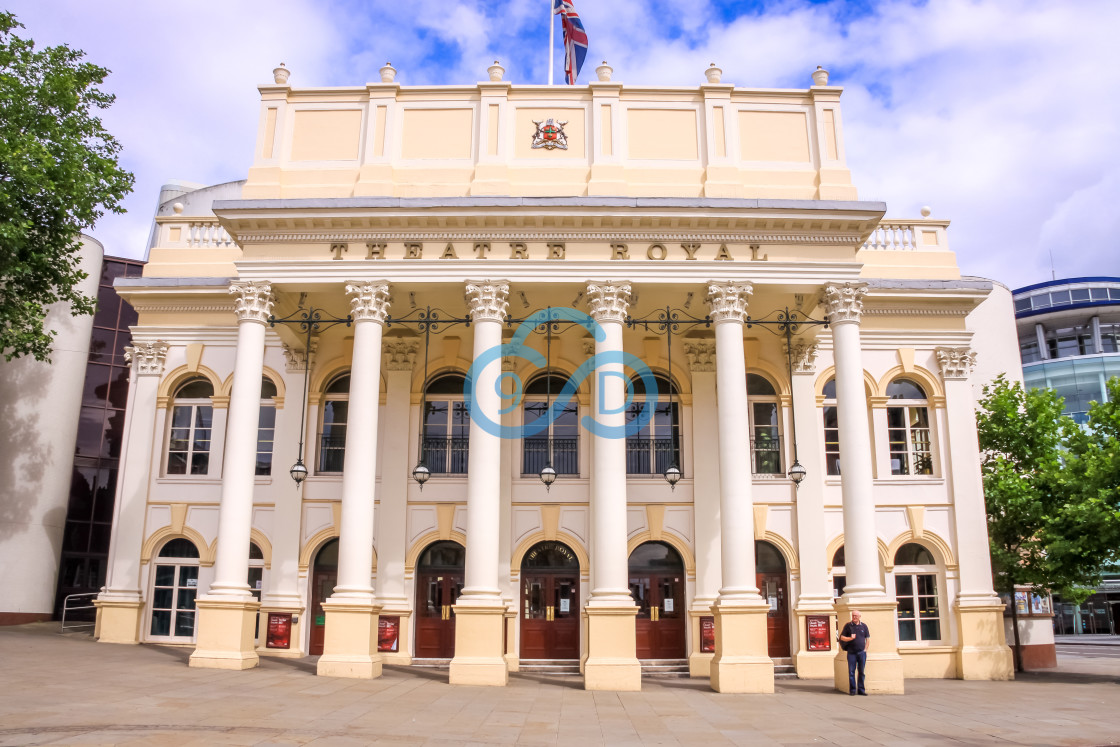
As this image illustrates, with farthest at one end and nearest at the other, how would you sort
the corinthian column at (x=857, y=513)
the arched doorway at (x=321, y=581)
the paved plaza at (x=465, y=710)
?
the arched doorway at (x=321, y=581), the corinthian column at (x=857, y=513), the paved plaza at (x=465, y=710)

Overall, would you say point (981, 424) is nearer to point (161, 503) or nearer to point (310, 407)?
point (310, 407)

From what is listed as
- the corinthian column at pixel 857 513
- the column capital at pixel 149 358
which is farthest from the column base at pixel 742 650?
the column capital at pixel 149 358

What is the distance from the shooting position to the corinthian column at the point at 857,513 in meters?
16.2

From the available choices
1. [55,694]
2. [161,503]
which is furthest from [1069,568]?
[161,503]

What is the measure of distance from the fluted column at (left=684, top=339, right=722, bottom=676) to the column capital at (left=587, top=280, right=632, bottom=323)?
414 cm

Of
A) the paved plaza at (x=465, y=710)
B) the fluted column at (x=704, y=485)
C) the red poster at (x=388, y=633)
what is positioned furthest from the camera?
the fluted column at (x=704, y=485)

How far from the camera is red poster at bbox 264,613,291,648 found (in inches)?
768

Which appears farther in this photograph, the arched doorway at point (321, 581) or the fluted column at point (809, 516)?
the arched doorway at point (321, 581)

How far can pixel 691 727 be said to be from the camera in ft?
38.2

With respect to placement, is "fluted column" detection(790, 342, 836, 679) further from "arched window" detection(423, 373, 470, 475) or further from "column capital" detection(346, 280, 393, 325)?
"column capital" detection(346, 280, 393, 325)

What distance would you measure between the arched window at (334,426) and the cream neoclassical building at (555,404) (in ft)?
0.26

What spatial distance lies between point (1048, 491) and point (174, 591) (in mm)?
20912

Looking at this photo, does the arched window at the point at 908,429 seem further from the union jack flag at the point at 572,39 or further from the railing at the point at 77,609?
the railing at the point at 77,609

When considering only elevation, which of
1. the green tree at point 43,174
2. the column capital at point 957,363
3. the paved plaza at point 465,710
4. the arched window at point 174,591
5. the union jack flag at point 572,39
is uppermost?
the union jack flag at point 572,39
